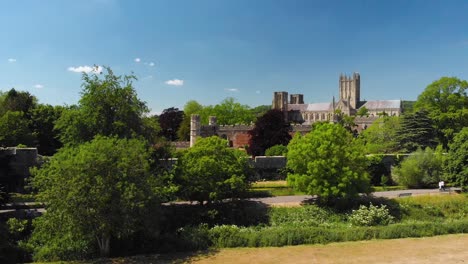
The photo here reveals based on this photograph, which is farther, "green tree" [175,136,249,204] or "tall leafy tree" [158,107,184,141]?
"tall leafy tree" [158,107,184,141]

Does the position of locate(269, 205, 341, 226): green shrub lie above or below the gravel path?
below

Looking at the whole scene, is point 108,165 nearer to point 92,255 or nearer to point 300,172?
point 92,255

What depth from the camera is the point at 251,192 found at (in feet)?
88.7

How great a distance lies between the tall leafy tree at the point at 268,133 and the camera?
40.9m

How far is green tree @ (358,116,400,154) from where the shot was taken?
1627 inches

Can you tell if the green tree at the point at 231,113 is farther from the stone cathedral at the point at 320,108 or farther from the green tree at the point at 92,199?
the green tree at the point at 92,199

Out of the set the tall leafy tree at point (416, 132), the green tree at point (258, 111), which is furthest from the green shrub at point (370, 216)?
the green tree at point (258, 111)

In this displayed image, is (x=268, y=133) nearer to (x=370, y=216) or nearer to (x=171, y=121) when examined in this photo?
(x=370, y=216)

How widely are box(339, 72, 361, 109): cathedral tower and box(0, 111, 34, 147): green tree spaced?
107 m

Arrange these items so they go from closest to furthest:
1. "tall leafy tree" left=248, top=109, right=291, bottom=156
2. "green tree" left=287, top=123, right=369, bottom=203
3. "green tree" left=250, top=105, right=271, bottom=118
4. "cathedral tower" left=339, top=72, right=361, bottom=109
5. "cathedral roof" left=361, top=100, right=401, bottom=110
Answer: "green tree" left=287, top=123, right=369, bottom=203 < "tall leafy tree" left=248, top=109, right=291, bottom=156 < "green tree" left=250, top=105, right=271, bottom=118 < "cathedral roof" left=361, top=100, right=401, bottom=110 < "cathedral tower" left=339, top=72, right=361, bottom=109

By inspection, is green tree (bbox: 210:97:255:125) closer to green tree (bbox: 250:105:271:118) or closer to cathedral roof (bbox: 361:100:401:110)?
green tree (bbox: 250:105:271:118)

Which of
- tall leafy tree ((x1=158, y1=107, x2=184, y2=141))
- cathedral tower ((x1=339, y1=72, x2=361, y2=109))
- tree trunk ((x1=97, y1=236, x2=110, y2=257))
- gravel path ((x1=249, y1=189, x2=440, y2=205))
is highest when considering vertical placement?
cathedral tower ((x1=339, y1=72, x2=361, y2=109))

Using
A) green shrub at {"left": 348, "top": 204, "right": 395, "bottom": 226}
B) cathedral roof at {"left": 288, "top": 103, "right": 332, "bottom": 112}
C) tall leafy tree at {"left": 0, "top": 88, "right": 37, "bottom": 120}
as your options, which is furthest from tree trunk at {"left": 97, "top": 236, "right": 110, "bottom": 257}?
cathedral roof at {"left": 288, "top": 103, "right": 332, "bottom": 112}

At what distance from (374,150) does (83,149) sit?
2949 cm
